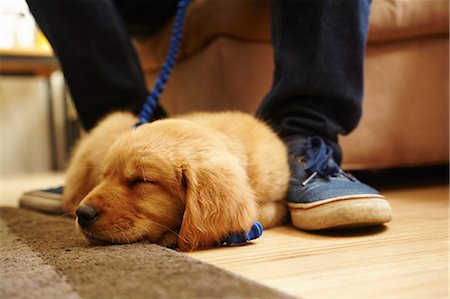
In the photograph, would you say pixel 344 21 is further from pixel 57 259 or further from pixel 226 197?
pixel 57 259

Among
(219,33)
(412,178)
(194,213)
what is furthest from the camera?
(412,178)

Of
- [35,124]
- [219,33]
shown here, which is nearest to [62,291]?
[219,33]

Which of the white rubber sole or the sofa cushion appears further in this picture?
the sofa cushion

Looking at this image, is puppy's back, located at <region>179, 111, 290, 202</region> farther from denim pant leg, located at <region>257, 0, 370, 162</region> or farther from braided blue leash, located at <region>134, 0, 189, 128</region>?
braided blue leash, located at <region>134, 0, 189, 128</region>

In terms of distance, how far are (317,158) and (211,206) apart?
1.21 feet

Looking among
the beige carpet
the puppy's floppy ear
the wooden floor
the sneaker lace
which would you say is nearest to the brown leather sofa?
the sneaker lace

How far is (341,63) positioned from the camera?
1332mm

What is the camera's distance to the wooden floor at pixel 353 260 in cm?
69

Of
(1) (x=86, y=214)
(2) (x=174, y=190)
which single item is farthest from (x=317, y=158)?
(1) (x=86, y=214)

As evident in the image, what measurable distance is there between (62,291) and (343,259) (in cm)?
45

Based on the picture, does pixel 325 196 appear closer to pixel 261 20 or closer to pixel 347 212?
pixel 347 212

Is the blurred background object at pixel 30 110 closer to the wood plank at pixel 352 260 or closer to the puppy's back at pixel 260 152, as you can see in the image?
the puppy's back at pixel 260 152

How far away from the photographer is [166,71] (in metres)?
1.57

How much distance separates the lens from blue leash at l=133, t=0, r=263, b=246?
100 cm
